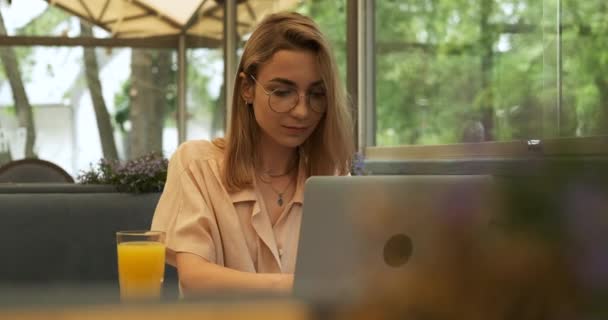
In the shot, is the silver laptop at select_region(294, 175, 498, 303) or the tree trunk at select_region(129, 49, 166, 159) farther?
the tree trunk at select_region(129, 49, 166, 159)

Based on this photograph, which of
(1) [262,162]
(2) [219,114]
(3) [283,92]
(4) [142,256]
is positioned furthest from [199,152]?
(2) [219,114]

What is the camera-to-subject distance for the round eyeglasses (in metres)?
1.40

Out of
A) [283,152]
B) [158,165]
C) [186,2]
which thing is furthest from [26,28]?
[283,152]

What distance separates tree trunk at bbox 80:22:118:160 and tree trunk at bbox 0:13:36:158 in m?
0.60

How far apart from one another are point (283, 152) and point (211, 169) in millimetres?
144

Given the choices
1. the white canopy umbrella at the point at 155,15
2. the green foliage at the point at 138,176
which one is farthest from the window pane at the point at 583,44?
the white canopy umbrella at the point at 155,15

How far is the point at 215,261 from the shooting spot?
141cm

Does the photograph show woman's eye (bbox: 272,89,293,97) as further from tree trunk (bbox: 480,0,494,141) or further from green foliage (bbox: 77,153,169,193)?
tree trunk (bbox: 480,0,494,141)

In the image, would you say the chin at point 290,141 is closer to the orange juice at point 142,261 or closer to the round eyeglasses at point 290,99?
the round eyeglasses at point 290,99

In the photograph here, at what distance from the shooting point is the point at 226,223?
142 cm

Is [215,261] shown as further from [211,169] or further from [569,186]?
[569,186]

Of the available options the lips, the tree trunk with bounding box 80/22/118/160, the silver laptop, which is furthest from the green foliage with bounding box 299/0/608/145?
the tree trunk with bounding box 80/22/118/160

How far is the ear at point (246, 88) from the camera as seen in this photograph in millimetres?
1488

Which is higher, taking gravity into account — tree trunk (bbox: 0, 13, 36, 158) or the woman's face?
tree trunk (bbox: 0, 13, 36, 158)
